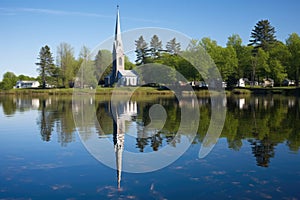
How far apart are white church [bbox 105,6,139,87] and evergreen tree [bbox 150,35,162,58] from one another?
957 cm

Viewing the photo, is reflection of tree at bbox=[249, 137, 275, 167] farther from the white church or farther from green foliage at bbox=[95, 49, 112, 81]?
green foliage at bbox=[95, 49, 112, 81]

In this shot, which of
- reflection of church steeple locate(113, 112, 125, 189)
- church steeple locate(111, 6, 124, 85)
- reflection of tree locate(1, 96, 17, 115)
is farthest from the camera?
church steeple locate(111, 6, 124, 85)

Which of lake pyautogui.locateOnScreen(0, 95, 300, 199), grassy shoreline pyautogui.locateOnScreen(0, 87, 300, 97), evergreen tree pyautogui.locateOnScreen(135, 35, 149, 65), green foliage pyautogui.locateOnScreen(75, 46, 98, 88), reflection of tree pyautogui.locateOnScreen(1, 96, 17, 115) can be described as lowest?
lake pyautogui.locateOnScreen(0, 95, 300, 199)

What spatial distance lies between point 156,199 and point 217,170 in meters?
3.56

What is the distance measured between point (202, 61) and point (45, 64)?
56289mm

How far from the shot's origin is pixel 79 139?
1809cm

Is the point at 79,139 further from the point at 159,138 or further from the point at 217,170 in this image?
the point at 217,170

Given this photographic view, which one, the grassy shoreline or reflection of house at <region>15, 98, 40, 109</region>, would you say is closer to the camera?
reflection of house at <region>15, 98, 40, 109</region>

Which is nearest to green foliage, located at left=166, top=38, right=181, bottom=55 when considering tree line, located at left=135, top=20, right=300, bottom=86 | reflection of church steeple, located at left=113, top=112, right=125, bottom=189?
tree line, located at left=135, top=20, right=300, bottom=86

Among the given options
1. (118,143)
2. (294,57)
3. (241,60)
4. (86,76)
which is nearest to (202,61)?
(241,60)

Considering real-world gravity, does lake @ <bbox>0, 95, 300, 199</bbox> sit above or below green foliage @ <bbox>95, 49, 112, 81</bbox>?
below

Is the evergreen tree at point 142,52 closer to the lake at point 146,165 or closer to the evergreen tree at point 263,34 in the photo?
the evergreen tree at point 263,34

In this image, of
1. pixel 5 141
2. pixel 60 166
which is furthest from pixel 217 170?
pixel 5 141

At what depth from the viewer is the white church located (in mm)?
103688
